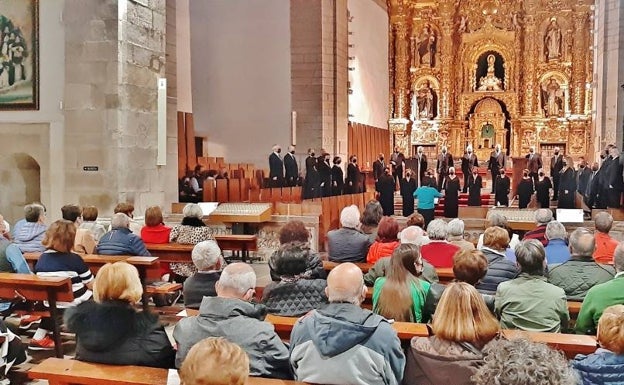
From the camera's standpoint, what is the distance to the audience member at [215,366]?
212 cm

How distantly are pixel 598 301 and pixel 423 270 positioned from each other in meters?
1.17

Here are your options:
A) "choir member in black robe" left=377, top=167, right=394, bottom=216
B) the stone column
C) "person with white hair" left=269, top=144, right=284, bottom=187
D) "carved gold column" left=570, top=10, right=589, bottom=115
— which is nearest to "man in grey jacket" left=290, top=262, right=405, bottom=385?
"person with white hair" left=269, top=144, right=284, bottom=187

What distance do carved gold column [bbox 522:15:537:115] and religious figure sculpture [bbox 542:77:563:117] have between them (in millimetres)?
A: 400

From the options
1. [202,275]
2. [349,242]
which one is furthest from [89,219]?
[202,275]

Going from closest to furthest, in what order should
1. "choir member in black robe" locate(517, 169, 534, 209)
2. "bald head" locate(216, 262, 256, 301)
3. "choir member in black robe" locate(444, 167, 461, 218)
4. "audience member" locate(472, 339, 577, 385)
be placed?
"audience member" locate(472, 339, 577, 385) < "bald head" locate(216, 262, 256, 301) < "choir member in black robe" locate(444, 167, 461, 218) < "choir member in black robe" locate(517, 169, 534, 209)

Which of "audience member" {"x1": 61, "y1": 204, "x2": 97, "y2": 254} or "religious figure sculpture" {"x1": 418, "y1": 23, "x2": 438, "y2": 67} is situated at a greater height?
"religious figure sculpture" {"x1": 418, "y1": 23, "x2": 438, "y2": 67}

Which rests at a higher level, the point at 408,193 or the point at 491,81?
the point at 491,81

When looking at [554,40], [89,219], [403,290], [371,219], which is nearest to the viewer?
[403,290]

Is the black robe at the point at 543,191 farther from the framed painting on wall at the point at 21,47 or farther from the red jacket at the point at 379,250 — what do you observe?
the framed painting on wall at the point at 21,47

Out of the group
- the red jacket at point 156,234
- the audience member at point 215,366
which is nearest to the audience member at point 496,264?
the audience member at point 215,366

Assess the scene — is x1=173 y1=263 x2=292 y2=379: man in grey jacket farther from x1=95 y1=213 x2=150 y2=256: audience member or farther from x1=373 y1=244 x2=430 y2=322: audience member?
x1=95 y1=213 x2=150 y2=256: audience member

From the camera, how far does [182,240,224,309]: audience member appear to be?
4.38m

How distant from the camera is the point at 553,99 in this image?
2223 cm

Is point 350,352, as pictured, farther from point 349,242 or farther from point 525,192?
point 525,192
